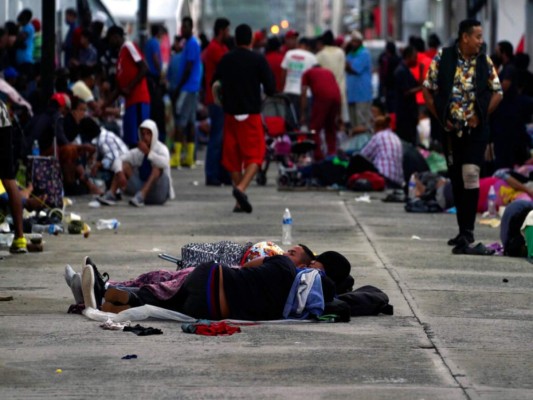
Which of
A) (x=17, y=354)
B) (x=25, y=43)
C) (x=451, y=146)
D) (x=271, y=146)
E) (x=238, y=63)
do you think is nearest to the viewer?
(x=17, y=354)

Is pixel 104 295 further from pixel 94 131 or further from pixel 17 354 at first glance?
pixel 94 131

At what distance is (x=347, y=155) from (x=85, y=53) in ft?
18.3

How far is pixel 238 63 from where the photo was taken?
17203mm

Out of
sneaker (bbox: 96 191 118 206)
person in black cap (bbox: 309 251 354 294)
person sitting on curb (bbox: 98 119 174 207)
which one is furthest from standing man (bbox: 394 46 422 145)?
person in black cap (bbox: 309 251 354 294)

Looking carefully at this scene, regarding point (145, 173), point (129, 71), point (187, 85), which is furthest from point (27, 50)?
point (145, 173)

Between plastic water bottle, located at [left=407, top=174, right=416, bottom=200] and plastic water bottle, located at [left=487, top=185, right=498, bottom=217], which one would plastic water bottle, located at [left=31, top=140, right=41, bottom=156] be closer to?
plastic water bottle, located at [left=407, top=174, right=416, bottom=200]

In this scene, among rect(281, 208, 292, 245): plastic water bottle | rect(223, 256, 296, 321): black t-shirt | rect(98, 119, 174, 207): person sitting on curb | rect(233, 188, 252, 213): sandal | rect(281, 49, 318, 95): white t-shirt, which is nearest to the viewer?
rect(223, 256, 296, 321): black t-shirt

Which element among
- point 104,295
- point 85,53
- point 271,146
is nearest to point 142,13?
point 85,53

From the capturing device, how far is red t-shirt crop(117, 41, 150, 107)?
19484mm

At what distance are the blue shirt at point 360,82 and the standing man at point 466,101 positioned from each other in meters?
15.0

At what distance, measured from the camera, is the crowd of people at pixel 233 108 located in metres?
13.0

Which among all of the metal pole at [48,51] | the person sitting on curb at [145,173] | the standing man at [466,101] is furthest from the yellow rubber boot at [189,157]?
the standing man at [466,101]

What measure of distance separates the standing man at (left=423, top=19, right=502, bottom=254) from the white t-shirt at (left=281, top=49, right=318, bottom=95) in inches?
466

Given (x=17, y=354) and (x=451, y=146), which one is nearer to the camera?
(x=17, y=354)
